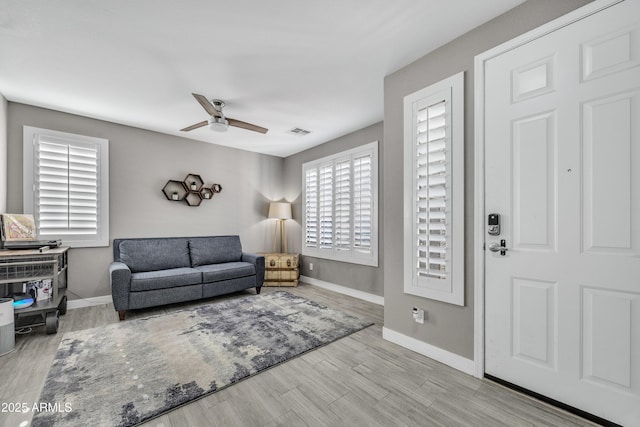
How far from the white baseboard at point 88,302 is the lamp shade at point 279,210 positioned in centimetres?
281

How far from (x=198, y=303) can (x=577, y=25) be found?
4649 millimetres

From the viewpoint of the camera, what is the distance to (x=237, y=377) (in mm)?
1993

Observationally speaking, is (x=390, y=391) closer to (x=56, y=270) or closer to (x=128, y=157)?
(x=56, y=270)

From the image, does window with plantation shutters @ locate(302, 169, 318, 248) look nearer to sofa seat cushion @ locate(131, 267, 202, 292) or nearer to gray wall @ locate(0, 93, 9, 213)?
sofa seat cushion @ locate(131, 267, 202, 292)

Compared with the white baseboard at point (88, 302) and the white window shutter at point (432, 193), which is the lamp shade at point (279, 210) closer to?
the white baseboard at point (88, 302)

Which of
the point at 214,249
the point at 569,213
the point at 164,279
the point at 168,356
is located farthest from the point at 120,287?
the point at 569,213

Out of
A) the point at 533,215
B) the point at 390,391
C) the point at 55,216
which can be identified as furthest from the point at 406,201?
the point at 55,216

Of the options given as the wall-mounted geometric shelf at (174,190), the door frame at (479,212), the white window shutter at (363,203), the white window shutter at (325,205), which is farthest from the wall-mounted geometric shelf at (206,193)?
the door frame at (479,212)

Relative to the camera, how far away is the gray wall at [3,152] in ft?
9.86

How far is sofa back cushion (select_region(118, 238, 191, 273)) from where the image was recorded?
3736 millimetres

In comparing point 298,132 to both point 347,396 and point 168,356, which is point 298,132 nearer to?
point 168,356

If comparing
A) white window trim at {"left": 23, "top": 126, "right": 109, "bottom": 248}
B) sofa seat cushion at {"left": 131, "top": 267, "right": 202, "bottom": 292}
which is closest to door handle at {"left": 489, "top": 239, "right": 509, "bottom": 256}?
sofa seat cushion at {"left": 131, "top": 267, "right": 202, "bottom": 292}

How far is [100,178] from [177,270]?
1674 mm

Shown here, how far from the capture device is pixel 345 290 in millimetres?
4410
